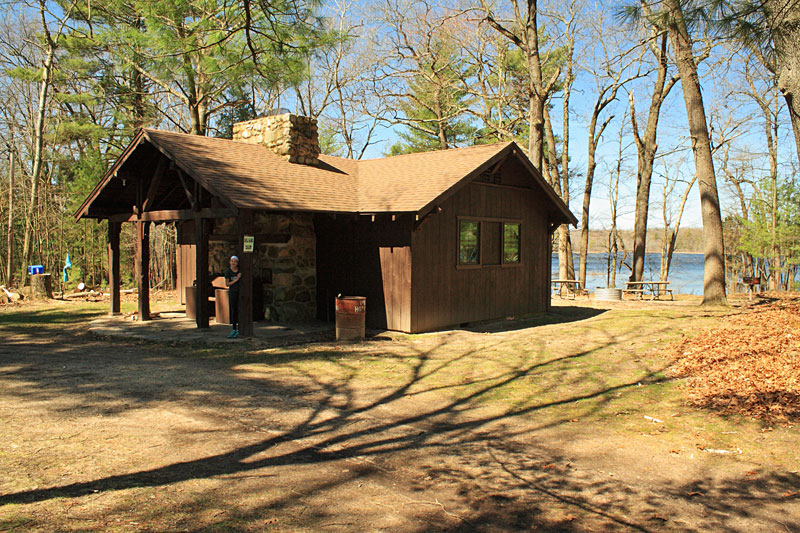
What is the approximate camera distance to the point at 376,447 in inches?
217

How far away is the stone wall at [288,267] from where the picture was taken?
521 inches

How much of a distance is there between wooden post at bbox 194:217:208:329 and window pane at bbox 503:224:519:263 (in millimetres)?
7069

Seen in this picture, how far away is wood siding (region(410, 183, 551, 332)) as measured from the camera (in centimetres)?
1240

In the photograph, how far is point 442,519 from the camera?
396 centimetres

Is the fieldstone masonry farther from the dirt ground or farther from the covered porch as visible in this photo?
the dirt ground

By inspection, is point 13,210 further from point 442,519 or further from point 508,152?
point 442,519

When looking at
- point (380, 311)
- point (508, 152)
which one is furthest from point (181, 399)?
point (508, 152)

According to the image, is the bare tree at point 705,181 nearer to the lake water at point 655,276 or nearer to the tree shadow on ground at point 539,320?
the tree shadow on ground at point 539,320

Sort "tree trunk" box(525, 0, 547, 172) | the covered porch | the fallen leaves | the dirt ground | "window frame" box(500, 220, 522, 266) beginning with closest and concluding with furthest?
the dirt ground, the fallen leaves, the covered porch, "window frame" box(500, 220, 522, 266), "tree trunk" box(525, 0, 547, 172)

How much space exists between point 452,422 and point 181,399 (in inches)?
128

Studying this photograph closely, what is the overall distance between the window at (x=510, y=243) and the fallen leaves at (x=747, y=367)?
5166 mm

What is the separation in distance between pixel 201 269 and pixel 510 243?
7.49 meters

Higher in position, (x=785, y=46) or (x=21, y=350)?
(x=785, y=46)

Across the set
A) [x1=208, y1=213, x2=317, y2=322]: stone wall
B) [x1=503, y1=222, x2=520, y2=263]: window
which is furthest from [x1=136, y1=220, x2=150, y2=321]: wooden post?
[x1=503, y1=222, x2=520, y2=263]: window
